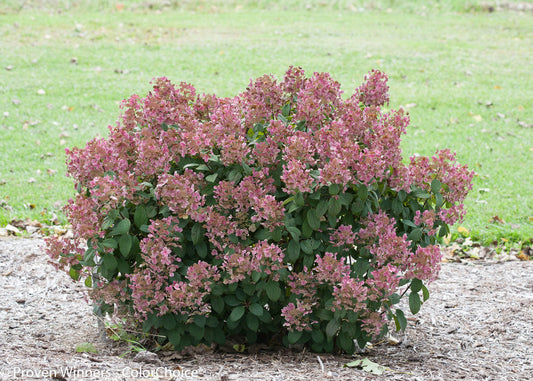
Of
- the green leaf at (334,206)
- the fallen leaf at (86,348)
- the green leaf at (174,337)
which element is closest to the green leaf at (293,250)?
the green leaf at (334,206)

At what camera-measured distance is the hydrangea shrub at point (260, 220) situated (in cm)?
308

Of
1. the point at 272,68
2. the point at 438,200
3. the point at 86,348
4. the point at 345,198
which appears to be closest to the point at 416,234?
the point at 438,200

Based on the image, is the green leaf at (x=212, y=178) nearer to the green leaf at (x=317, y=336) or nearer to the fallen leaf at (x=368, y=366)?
the green leaf at (x=317, y=336)

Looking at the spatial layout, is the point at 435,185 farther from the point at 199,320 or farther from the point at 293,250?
the point at 199,320

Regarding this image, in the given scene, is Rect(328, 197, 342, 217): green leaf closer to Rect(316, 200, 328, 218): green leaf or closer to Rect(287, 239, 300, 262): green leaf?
Rect(316, 200, 328, 218): green leaf

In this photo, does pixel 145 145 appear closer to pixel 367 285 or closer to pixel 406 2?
pixel 367 285

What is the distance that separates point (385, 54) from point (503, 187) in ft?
21.0

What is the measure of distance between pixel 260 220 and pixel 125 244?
25.5 inches

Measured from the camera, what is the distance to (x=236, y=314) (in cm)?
322

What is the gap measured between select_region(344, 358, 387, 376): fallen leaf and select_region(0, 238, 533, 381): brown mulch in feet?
0.11

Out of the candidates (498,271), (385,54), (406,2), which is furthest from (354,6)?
(498,271)

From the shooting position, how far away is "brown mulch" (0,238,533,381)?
3100 millimetres

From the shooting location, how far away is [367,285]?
3.33 metres

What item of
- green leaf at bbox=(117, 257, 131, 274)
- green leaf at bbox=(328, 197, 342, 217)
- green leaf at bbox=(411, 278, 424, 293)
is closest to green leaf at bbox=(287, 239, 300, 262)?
green leaf at bbox=(328, 197, 342, 217)
